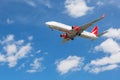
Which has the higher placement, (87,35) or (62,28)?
(87,35)

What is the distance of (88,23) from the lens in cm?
14912

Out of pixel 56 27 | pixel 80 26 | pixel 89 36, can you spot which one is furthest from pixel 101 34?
pixel 56 27

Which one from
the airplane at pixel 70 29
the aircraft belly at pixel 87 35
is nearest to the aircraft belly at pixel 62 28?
the airplane at pixel 70 29

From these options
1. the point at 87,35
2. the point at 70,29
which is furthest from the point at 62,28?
the point at 87,35

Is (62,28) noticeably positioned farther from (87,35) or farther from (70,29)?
(87,35)

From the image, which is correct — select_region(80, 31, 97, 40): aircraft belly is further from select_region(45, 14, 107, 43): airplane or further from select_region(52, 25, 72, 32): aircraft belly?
select_region(52, 25, 72, 32): aircraft belly

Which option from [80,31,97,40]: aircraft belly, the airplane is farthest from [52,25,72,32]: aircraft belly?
[80,31,97,40]: aircraft belly

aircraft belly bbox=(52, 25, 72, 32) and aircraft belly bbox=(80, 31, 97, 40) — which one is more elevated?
aircraft belly bbox=(80, 31, 97, 40)

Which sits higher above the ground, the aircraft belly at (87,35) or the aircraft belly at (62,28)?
the aircraft belly at (87,35)

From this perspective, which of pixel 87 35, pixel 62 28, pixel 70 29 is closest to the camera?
pixel 62 28

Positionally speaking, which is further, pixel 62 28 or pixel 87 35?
pixel 87 35

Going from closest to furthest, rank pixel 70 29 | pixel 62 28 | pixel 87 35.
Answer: pixel 62 28 < pixel 70 29 < pixel 87 35

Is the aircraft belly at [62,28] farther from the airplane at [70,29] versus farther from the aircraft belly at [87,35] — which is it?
the aircraft belly at [87,35]

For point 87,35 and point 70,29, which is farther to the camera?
point 87,35
